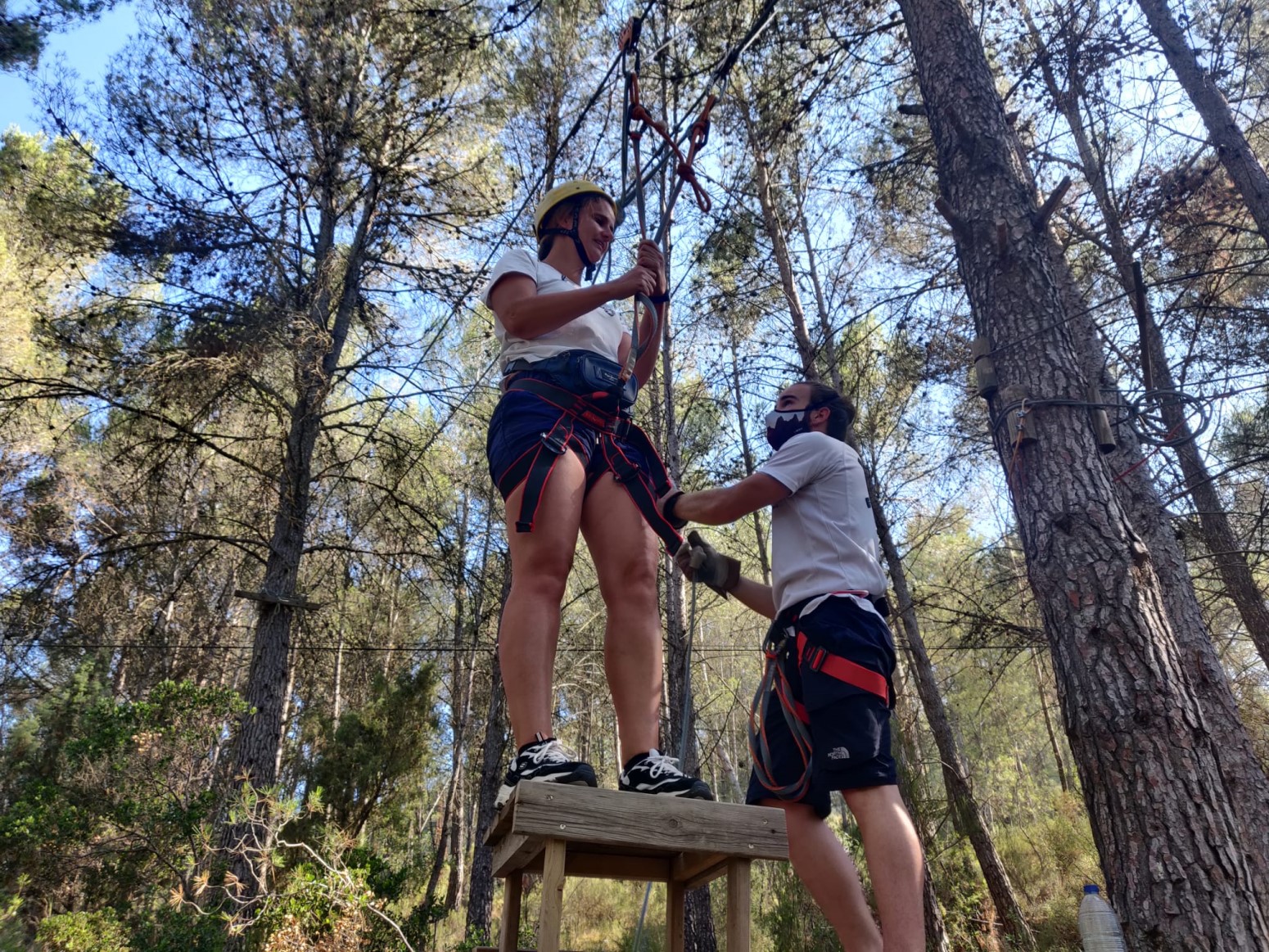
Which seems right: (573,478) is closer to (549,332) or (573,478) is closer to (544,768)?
(549,332)

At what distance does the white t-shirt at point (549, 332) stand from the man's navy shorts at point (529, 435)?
124 millimetres

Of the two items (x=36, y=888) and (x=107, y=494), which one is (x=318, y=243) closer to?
(x=107, y=494)

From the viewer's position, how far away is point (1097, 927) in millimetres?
2297

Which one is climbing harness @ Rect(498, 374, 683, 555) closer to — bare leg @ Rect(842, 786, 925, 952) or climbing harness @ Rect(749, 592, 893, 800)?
climbing harness @ Rect(749, 592, 893, 800)

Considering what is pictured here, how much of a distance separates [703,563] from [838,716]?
65 centimetres

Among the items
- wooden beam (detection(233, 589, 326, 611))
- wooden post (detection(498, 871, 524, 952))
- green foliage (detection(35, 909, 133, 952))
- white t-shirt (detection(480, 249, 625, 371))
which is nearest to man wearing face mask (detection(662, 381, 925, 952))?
white t-shirt (detection(480, 249, 625, 371))

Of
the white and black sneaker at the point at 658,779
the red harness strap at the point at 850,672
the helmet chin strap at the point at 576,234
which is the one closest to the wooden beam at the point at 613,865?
the white and black sneaker at the point at 658,779

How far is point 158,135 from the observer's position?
7242 millimetres

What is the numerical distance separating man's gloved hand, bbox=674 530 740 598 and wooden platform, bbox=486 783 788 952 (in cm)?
84

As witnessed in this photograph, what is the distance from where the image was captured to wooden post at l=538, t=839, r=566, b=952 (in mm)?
1394

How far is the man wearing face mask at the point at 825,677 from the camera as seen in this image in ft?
6.09

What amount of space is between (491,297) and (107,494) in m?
10.5

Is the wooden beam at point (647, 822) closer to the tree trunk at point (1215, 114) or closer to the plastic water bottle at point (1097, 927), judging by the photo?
the plastic water bottle at point (1097, 927)

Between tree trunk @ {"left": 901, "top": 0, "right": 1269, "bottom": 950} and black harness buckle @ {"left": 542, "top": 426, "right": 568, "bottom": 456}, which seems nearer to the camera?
black harness buckle @ {"left": 542, "top": 426, "right": 568, "bottom": 456}
